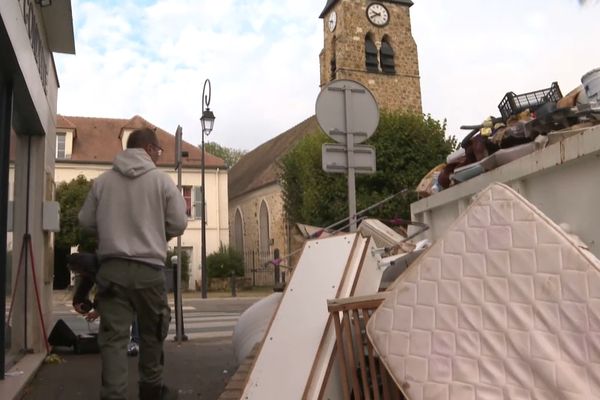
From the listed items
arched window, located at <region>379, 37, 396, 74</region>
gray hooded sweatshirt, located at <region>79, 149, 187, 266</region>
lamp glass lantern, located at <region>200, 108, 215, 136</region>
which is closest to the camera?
gray hooded sweatshirt, located at <region>79, 149, 187, 266</region>

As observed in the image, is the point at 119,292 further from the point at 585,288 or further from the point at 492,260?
the point at 585,288

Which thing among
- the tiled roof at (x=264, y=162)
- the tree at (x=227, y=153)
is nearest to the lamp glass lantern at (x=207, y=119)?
the tiled roof at (x=264, y=162)

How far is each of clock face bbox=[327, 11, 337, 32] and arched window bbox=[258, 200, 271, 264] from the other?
13427 mm

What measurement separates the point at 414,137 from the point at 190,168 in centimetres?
1407

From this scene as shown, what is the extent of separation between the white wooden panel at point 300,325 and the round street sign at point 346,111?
8.14 feet

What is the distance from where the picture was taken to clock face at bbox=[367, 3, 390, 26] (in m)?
43.3

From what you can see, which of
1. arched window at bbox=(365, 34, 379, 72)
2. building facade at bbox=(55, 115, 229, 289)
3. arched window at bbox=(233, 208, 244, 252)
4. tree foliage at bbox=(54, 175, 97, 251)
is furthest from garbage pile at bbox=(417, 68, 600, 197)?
arched window at bbox=(233, 208, 244, 252)

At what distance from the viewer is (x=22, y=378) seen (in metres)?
5.12

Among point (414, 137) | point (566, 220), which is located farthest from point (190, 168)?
point (566, 220)

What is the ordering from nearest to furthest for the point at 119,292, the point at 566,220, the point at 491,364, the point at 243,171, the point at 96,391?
the point at 491,364, the point at 566,220, the point at 119,292, the point at 96,391, the point at 243,171

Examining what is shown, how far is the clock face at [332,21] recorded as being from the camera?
4387cm

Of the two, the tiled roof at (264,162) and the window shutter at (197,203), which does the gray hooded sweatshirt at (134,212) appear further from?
the tiled roof at (264,162)

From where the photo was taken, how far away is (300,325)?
380 centimetres

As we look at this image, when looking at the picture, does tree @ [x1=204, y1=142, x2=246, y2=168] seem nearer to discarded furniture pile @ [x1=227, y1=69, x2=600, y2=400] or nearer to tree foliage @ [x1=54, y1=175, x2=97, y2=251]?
tree foliage @ [x1=54, y1=175, x2=97, y2=251]
